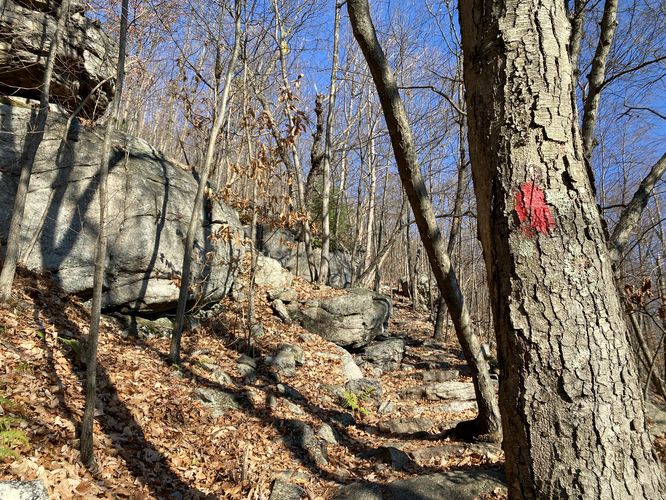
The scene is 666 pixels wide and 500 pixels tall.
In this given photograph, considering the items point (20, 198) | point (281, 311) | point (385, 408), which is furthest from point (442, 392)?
point (20, 198)

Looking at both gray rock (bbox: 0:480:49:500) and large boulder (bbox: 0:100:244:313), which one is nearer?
gray rock (bbox: 0:480:49:500)

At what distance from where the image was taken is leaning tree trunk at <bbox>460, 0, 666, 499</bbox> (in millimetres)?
1321

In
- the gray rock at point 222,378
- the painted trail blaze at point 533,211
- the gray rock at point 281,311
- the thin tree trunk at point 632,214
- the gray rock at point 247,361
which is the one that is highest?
the thin tree trunk at point 632,214

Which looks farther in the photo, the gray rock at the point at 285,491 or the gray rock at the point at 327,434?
the gray rock at the point at 327,434

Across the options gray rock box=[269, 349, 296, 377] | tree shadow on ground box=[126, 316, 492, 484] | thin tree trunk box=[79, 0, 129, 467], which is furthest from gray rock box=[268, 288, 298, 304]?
thin tree trunk box=[79, 0, 129, 467]

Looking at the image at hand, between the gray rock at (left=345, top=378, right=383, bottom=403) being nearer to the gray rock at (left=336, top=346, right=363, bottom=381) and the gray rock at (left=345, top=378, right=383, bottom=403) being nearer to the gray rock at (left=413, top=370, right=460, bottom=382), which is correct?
the gray rock at (left=336, top=346, right=363, bottom=381)

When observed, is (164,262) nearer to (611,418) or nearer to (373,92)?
(611,418)

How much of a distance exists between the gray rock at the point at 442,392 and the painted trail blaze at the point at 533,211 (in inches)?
303

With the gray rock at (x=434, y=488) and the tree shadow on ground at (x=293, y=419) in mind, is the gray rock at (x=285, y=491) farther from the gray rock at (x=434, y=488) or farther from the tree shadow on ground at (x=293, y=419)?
the tree shadow on ground at (x=293, y=419)

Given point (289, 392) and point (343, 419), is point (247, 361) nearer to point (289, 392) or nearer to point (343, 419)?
point (289, 392)

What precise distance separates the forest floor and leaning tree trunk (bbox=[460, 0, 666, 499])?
2994 mm

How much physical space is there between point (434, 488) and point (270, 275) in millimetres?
7472

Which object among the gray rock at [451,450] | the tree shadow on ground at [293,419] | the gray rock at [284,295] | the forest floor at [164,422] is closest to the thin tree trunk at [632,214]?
the forest floor at [164,422]

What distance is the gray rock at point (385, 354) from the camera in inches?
416
